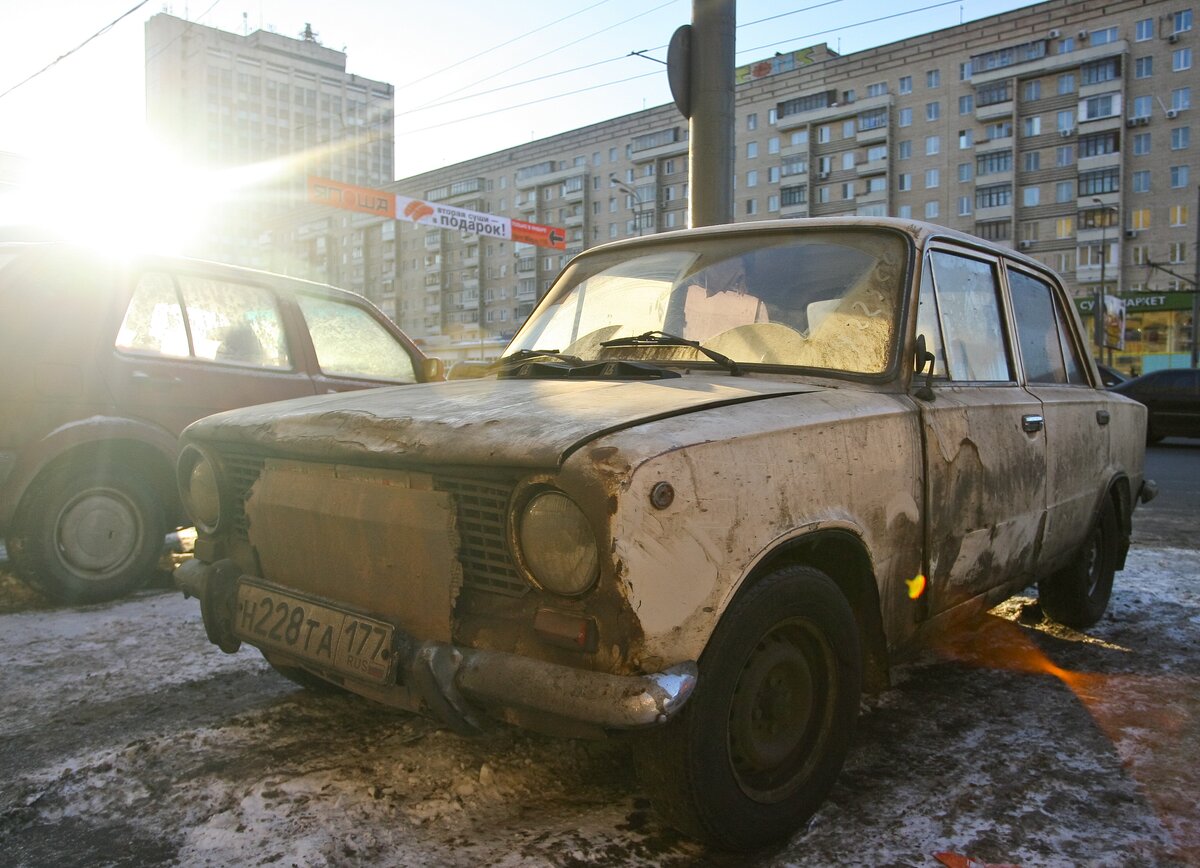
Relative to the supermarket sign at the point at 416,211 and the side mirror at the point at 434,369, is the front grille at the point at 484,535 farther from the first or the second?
the supermarket sign at the point at 416,211

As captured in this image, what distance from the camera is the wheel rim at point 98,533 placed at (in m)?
4.34

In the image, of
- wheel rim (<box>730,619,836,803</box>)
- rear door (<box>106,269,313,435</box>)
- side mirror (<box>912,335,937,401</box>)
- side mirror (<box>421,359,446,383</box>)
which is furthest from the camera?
side mirror (<box>421,359,446,383</box>)

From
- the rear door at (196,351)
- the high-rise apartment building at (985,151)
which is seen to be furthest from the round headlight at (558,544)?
the high-rise apartment building at (985,151)

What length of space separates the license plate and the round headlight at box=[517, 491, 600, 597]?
458mm

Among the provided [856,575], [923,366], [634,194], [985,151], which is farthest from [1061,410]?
[985,151]

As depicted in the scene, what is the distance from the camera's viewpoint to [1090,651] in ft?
12.8

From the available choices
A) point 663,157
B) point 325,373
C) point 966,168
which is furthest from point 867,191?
point 325,373

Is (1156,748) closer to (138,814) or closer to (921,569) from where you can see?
(921,569)

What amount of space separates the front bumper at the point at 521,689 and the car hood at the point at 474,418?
433 millimetres

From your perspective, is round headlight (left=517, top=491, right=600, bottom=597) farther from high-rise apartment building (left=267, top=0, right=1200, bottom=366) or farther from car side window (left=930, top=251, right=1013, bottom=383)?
high-rise apartment building (left=267, top=0, right=1200, bottom=366)

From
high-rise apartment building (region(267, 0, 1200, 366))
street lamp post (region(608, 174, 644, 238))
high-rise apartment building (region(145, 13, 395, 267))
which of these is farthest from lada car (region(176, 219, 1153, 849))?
high-rise apartment building (region(145, 13, 395, 267))

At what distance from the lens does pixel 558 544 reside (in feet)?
6.10

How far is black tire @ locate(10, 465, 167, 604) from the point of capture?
421 centimetres

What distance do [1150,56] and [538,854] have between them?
210 feet
